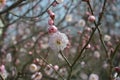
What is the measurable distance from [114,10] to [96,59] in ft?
8.08

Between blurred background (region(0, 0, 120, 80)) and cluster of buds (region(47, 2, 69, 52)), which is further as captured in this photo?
blurred background (region(0, 0, 120, 80))

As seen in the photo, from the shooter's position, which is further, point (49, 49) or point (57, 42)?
point (49, 49)

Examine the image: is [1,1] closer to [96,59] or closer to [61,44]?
[61,44]

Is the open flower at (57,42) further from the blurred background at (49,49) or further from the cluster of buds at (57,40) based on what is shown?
the blurred background at (49,49)

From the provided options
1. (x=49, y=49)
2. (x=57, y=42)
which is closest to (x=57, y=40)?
(x=57, y=42)

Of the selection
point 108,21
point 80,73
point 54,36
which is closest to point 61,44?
point 54,36

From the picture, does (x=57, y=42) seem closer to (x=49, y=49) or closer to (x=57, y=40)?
(x=57, y=40)

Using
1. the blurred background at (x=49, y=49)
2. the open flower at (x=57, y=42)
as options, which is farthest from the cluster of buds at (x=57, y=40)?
the blurred background at (x=49, y=49)

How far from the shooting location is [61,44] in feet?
9.55

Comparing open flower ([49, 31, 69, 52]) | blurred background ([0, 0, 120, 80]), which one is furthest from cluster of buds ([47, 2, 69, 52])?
blurred background ([0, 0, 120, 80])

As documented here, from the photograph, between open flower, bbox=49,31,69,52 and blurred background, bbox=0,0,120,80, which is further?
blurred background, bbox=0,0,120,80

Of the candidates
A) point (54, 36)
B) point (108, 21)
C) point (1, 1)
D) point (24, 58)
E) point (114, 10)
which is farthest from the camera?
point (108, 21)

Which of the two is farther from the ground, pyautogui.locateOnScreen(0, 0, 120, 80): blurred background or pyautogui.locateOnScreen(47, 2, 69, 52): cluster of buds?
pyautogui.locateOnScreen(47, 2, 69, 52): cluster of buds

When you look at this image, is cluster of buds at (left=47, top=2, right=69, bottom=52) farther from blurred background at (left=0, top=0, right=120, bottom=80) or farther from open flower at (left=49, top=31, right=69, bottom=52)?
blurred background at (left=0, top=0, right=120, bottom=80)
